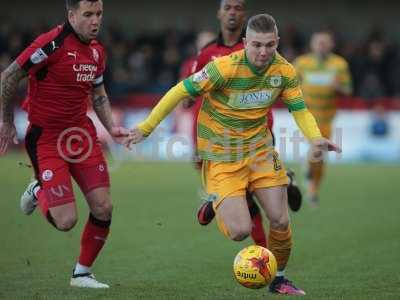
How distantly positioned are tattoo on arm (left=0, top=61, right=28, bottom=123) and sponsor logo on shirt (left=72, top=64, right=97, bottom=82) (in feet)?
1.49

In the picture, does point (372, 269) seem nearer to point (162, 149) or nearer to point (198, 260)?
point (198, 260)

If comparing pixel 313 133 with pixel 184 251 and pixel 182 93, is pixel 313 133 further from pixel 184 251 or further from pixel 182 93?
pixel 184 251

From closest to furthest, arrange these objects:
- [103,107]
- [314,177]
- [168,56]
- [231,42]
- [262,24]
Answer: [262,24], [103,107], [231,42], [314,177], [168,56]

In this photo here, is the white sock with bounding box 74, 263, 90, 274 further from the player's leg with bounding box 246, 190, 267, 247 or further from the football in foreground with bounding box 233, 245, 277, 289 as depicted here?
the player's leg with bounding box 246, 190, 267, 247

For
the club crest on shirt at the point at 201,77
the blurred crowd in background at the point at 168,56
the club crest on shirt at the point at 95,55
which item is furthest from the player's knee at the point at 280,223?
the blurred crowd in background at the point at 168,56

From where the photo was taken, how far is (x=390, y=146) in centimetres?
2258

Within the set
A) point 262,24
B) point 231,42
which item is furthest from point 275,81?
point 231,42

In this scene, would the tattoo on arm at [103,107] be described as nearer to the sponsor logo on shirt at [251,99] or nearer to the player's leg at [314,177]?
the sponsor logo on shirt at [251,99]

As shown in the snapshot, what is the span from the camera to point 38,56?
26.3 ft

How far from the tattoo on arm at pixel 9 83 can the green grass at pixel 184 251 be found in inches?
63.5

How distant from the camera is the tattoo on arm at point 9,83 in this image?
8.07 m

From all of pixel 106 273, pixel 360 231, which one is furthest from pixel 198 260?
pixel 360 231
